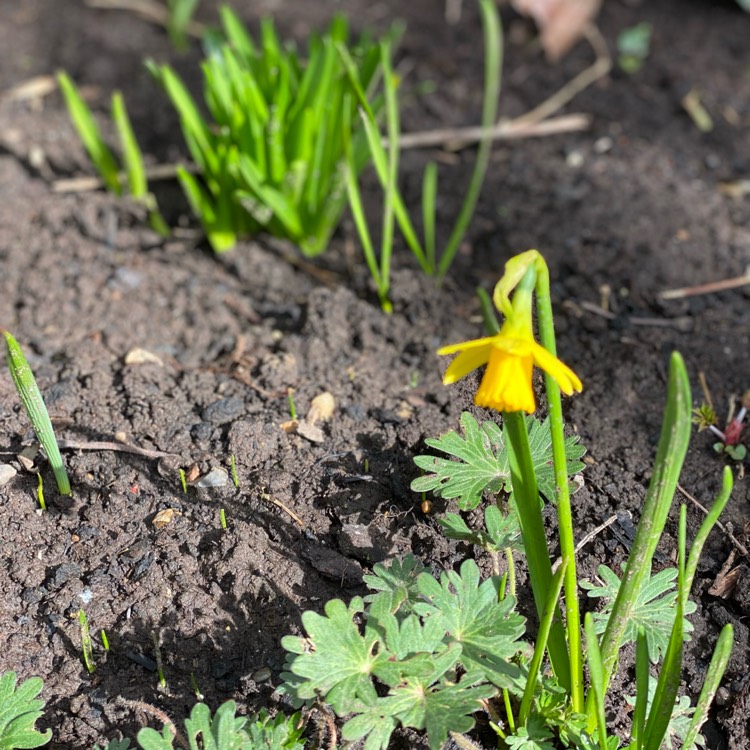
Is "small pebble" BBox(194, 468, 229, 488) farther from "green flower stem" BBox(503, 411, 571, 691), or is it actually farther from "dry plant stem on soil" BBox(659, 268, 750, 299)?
"dry plant stem on soil" BBox(659, 268, 750, 299)

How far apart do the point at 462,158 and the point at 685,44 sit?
1106 mm

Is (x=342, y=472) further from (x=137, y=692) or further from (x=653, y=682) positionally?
(x=653, y=682)

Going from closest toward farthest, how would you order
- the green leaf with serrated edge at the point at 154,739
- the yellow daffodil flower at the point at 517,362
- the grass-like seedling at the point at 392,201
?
the yellow daffodil flower at the point at 517,362
the green leaf with serrated edge at the point at 154,739
the grass-like seedling at the point at 392,201

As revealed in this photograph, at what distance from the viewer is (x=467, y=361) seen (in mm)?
1367

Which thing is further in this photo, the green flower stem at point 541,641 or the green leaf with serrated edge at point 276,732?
the green leaf with serrated edge at point 276,732

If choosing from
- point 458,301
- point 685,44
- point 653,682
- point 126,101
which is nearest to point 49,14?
point 126,101

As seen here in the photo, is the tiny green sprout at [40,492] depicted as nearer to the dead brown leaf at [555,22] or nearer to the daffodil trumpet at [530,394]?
the daffodil trumpet at [530,394]

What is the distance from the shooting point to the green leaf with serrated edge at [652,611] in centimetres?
150

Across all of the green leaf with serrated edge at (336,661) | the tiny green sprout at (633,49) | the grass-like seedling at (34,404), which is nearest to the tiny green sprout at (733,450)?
the green leaf with serrated edge at (336,661)

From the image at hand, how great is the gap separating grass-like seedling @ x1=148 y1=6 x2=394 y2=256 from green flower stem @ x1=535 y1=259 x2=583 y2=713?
3.91 ft

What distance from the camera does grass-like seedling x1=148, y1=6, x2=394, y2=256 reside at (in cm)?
243

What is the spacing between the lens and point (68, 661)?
1.61 meters

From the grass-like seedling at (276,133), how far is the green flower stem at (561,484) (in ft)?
3.91

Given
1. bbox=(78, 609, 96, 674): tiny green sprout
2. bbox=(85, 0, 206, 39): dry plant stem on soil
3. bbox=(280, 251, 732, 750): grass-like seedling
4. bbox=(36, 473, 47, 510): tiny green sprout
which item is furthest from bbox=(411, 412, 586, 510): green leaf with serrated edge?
bbox=(85, 0, 206, 39): dry plant stem on soil
